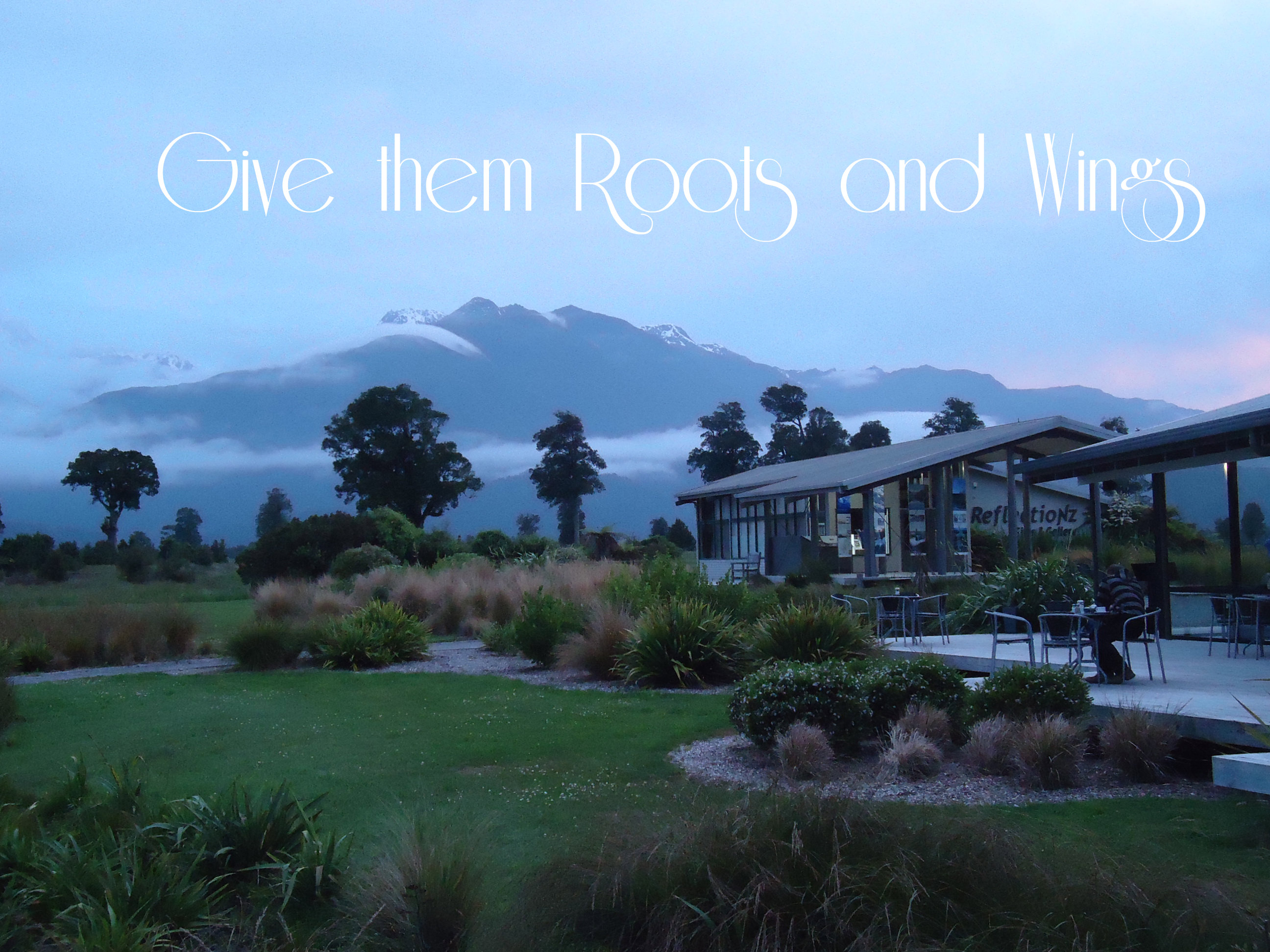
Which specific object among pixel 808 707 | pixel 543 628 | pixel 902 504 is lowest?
pixel 808 707

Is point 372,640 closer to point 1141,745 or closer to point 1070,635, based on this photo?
point 1070,635

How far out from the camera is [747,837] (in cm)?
374

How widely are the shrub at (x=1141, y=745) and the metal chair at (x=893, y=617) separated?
5.45 metres

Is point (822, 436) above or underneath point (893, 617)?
above

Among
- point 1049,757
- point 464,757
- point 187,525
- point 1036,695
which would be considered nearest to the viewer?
point 1049,757

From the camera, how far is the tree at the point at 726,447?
63.8 metres

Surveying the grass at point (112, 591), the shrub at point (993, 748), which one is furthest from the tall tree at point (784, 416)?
the shrub at point (993, 748)

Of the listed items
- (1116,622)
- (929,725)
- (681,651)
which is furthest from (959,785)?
(681,651)

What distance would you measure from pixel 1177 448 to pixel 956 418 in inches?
2154

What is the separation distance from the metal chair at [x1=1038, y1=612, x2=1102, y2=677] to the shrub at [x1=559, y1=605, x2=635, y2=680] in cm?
461

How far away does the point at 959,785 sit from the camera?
6363mm

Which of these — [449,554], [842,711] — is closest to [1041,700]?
[842,711]

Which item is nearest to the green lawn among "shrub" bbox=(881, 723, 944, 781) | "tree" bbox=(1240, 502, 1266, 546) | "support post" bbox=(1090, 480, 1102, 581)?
"shrub" bbox=(881, 723, 944, 781)

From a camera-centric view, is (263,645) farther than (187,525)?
No
